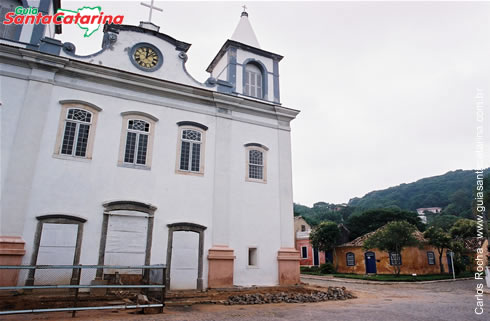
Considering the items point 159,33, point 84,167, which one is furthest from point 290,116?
point 84,167

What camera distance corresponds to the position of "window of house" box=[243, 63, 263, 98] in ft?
52.4

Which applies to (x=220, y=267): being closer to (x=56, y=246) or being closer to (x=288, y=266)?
(x=288, y=266)

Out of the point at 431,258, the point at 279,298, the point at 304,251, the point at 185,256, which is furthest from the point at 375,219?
the point at 185,256

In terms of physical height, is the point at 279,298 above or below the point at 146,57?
below

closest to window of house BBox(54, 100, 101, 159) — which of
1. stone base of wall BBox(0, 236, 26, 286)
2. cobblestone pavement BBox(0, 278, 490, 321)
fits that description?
stone base of wall BBox(0, 236, 26, 286)

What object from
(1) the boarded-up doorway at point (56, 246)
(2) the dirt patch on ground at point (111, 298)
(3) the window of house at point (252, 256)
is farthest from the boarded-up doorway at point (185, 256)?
(1) the boarded-up doorway at point (56, 246)

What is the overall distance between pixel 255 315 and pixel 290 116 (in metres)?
9.77

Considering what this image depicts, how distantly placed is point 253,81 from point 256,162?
4.17m

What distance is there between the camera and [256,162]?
14805 millimetres

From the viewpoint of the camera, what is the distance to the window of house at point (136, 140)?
40.9 ft

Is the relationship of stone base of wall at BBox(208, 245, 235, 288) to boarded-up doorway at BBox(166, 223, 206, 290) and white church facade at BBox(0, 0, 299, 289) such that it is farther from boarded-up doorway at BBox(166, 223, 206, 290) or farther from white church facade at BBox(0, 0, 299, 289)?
boarded-up doorway at BBox(166, 223, 206, 290)

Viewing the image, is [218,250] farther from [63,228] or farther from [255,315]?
[63,228]

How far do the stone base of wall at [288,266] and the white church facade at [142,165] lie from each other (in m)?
0.05

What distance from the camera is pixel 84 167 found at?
459 inches
